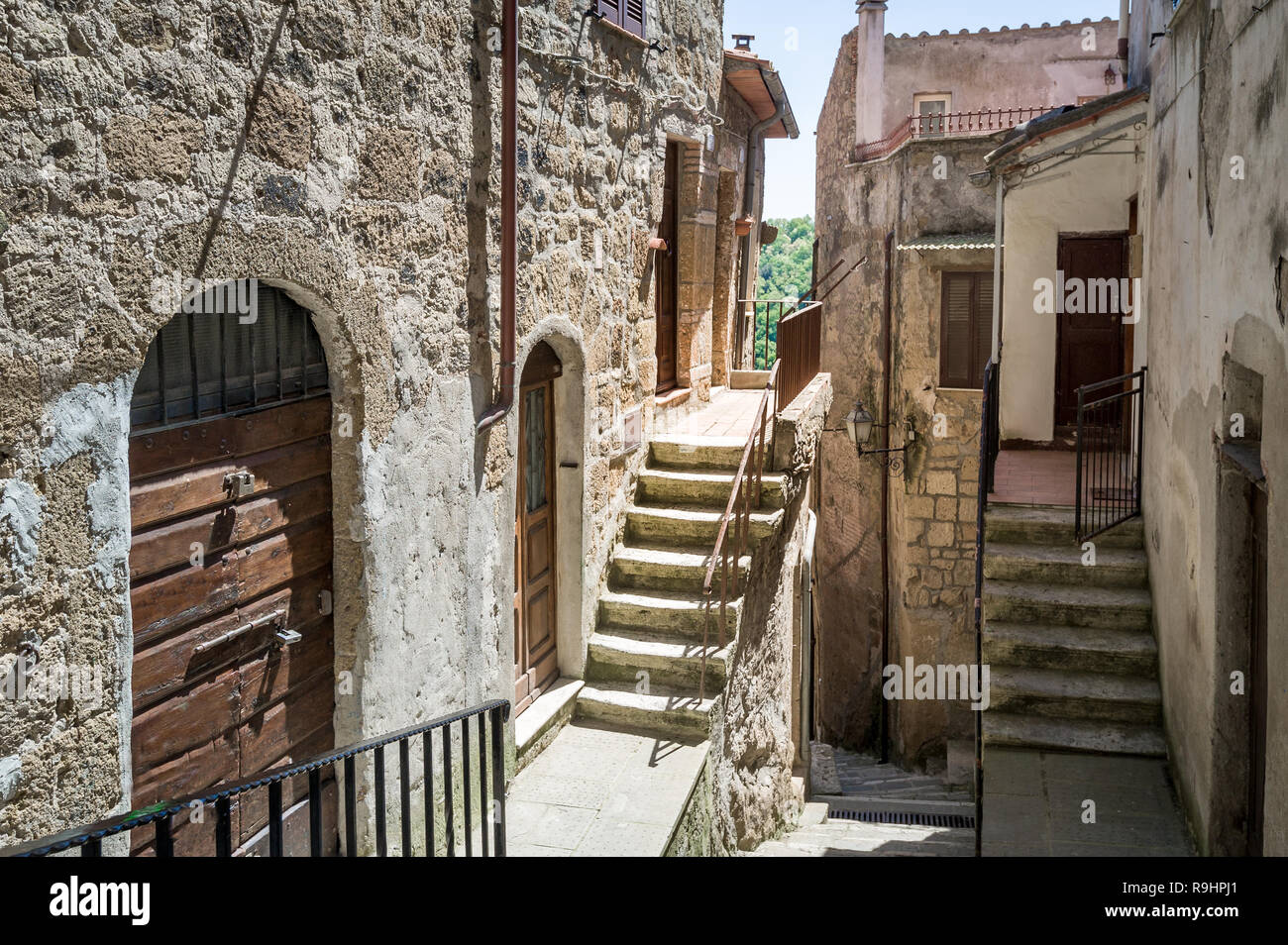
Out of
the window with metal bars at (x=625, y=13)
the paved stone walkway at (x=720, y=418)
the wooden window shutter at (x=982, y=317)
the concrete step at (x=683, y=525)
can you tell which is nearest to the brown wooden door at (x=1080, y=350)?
the wooden window shutter at (x=982, y=317)

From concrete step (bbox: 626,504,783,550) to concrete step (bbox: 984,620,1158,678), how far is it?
5.41ft

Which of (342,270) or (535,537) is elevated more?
(342,270)

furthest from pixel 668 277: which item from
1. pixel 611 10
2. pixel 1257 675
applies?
pixel 1257 675

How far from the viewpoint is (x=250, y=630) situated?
432 centimetres

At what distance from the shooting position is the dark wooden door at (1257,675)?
16.5 feet

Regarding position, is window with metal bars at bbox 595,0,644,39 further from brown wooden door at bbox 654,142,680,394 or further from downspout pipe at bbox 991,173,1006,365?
downspout pipe at bbox 991,173,1006,365

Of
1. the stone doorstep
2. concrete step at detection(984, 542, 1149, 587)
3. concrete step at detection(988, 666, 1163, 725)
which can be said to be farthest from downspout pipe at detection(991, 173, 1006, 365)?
the stone doorstep

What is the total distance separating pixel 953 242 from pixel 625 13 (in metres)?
7.45

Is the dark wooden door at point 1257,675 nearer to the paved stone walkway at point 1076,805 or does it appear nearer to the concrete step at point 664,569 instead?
the paved stone walkway at point 1076,805

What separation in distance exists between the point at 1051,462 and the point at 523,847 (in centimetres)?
705

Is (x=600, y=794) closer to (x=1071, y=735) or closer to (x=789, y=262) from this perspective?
(x=1071, y=735)

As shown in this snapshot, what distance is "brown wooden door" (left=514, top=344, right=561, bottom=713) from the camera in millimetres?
7000

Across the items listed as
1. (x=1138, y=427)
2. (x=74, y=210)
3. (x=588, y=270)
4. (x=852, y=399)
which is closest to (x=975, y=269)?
(x=852, y=399)

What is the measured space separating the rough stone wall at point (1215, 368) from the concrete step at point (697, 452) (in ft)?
9.40
